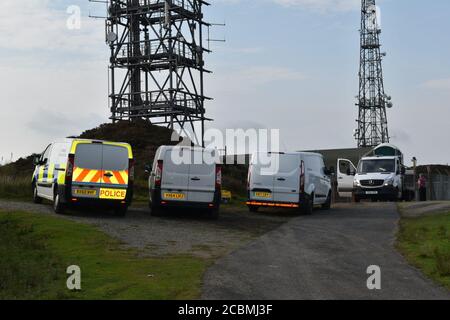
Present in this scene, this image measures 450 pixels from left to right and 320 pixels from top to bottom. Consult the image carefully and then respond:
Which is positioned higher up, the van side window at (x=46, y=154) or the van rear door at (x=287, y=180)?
the van side window at (x=46, y=154)

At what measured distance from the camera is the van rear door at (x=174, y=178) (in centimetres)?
1858

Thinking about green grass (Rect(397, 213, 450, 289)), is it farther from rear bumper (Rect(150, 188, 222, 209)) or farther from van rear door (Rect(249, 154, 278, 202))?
rear bumper (Rect(150, 188, 222, 209))

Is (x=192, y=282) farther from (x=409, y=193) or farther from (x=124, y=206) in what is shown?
(x=409, y=193)

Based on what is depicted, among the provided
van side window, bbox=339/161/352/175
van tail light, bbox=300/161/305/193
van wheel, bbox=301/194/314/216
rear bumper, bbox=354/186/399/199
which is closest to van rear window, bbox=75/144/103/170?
van tail light, bbox=300/161/305/193

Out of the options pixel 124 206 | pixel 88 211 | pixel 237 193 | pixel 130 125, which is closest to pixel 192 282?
pixel 124 206

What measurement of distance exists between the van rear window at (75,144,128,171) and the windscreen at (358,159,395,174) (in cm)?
1683

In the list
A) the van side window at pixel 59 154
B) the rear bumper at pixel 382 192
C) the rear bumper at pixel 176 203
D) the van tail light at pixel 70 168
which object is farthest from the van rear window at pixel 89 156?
the rear bumper at pixel 382 192

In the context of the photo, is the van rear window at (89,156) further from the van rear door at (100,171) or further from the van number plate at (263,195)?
the van number plate at (263,195)

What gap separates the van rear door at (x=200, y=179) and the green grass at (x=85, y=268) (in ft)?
13.2

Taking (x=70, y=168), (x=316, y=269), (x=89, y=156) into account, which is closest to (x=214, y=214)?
(x=89, y=156)

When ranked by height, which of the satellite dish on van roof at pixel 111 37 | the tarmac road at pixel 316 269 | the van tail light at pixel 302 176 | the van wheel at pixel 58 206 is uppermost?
the satellite dish on van roof at pixel 111 37

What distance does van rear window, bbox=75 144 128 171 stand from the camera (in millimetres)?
17812

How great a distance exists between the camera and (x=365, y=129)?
72.2 m
